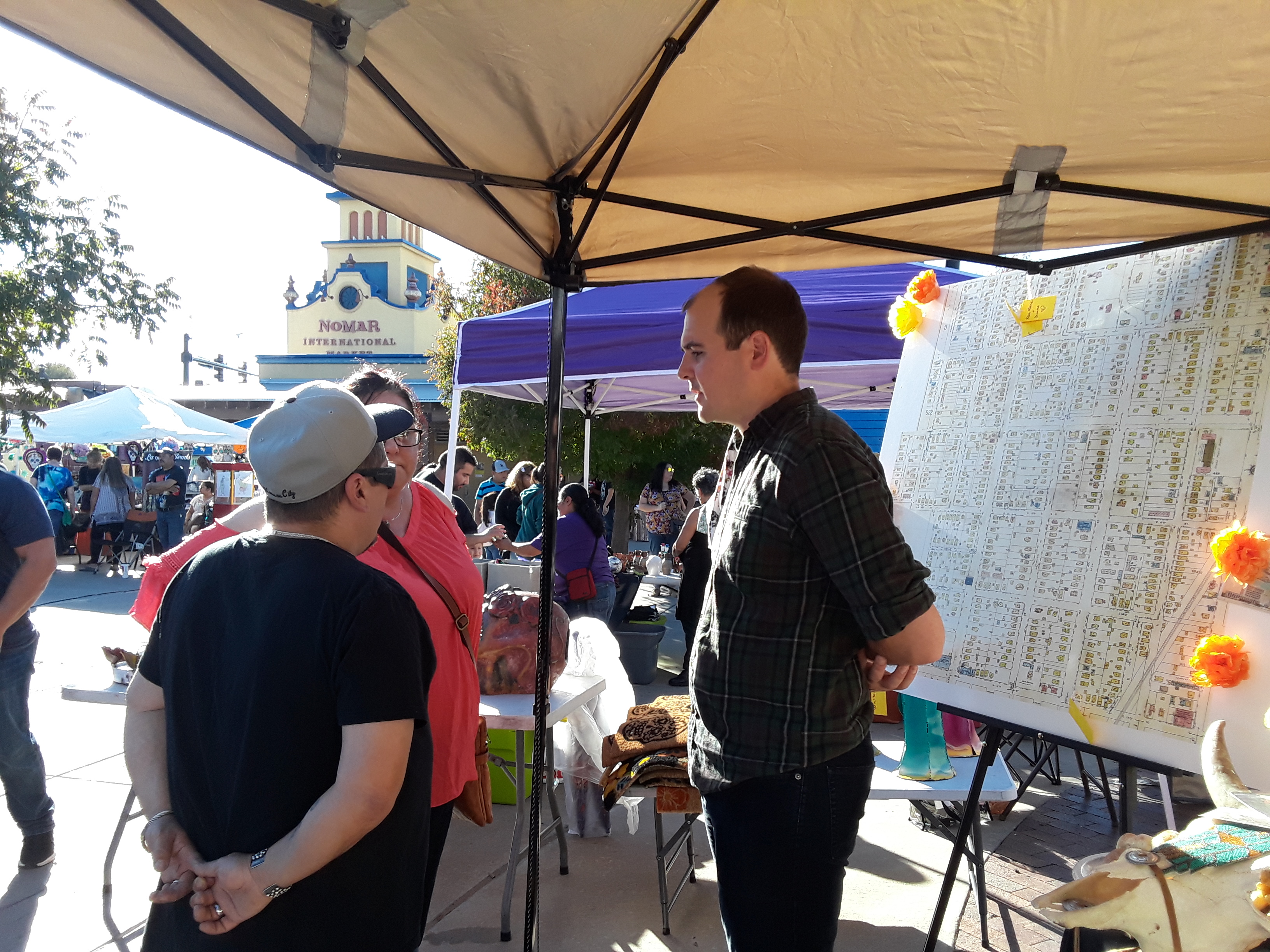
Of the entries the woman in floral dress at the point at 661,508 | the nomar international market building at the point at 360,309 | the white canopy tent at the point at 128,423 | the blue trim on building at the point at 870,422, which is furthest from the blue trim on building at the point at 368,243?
the blue trim on building at the point at 870,422

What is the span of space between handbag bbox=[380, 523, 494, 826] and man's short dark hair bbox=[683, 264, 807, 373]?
2.83 ft

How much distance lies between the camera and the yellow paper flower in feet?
8.20

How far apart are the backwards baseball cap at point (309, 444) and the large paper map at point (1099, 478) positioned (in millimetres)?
1596

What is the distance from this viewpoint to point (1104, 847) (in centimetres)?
365

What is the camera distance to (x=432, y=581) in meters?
1.98

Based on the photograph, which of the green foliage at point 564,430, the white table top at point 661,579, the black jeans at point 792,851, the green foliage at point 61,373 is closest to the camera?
the black jeans at point 792,851

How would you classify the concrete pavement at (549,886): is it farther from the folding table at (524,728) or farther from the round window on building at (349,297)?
the round window on building at (349,297)

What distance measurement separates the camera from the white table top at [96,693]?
113 inches

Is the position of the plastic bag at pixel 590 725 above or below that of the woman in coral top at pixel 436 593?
below

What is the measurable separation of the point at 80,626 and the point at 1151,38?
9038 millimetres

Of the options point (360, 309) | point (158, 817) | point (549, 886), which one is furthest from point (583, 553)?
point (360, 309)

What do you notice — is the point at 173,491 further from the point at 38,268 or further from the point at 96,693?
the point at 96,693

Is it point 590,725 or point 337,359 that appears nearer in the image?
point 590,725

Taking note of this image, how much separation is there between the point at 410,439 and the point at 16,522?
182cm
